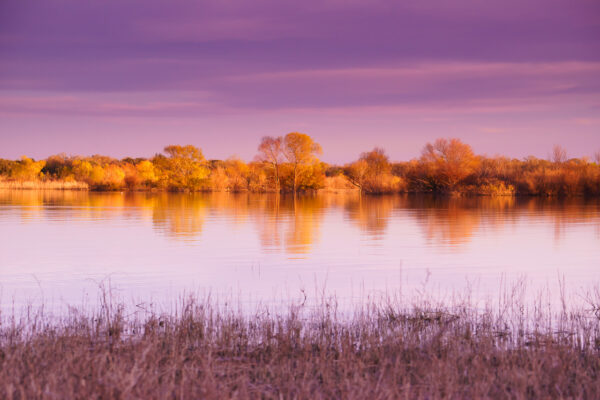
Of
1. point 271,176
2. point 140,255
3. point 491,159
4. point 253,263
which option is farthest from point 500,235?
point 271,176

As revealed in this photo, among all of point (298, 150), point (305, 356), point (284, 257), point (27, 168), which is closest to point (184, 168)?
point (298, 150)

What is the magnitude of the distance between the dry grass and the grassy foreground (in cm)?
6312

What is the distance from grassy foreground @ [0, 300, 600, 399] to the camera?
426 centimetres

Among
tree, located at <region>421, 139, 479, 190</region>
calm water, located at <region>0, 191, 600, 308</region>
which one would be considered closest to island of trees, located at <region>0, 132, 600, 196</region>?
tree, located at <region>421, 139, 479, 190</region>

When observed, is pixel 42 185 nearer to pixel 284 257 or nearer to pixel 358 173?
pixel 358 173

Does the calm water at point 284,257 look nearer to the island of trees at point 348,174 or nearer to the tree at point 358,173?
the island of trees at point 348,174

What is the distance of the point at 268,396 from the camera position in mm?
4211

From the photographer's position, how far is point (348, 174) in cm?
6650

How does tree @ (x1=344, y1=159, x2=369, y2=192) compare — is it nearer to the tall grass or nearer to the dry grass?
the dry grass

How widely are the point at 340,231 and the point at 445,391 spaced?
1560 centimetres

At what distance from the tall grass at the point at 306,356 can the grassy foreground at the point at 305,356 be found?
0.02 m

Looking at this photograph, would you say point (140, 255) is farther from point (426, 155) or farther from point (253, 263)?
point (426, 155)

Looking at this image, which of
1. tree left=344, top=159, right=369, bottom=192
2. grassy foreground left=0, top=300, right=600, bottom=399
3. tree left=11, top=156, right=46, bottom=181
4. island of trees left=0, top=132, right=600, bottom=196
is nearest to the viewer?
grassy foreground left=0, top=300, right=600, bottom=399

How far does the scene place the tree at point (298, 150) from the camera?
2554 inches
